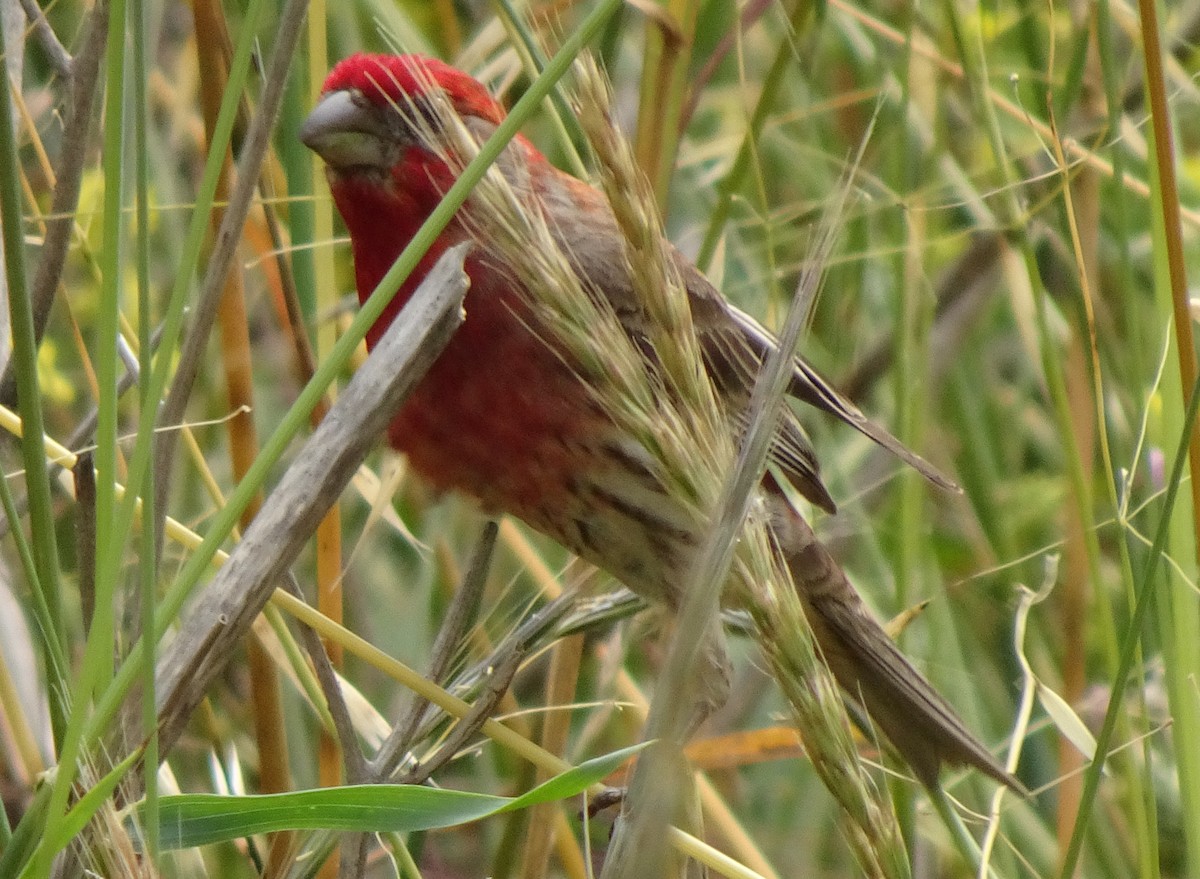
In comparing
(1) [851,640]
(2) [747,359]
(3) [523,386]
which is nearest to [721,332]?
(2) [747,359]

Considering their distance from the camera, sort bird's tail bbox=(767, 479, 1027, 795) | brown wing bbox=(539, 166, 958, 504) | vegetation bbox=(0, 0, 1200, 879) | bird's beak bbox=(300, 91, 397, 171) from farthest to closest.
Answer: bird's tail bbox=(767, 479, 1027, 795), brown wing bbox=(539, 166, 958, 504), bird's beak bbox=(300, 91, 397, 171), vegetation bbox=(0, 0, 1200, 879)

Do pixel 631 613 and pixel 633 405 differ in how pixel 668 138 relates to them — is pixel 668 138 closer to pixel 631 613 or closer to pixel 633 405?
pixel 631 613

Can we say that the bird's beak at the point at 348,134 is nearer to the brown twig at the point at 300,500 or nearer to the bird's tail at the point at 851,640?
the brown twig at the point at 300,500

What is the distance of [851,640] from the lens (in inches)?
82.7

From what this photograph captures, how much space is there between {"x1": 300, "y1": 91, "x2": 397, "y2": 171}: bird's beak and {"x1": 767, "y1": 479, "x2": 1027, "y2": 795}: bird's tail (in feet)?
2.36

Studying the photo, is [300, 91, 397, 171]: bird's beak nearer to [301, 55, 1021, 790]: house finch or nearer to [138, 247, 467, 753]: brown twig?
[301, 55, 1021, 790]: house finch

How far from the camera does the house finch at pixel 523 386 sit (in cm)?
178

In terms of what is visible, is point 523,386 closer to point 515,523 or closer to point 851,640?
point 515,523

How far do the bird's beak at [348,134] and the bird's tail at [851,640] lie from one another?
2.36 ft

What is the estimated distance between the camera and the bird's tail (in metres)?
2.02

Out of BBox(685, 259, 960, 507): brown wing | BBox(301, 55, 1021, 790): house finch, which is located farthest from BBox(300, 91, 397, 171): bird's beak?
BBox(685, 259, 960, 507): brown wing

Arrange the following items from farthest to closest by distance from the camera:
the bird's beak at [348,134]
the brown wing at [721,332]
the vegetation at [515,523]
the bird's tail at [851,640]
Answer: the bird's tail at [851,640]
the brown wing at [721,332]
the bird's beak at [348,134]
the vegetation at [515,523]

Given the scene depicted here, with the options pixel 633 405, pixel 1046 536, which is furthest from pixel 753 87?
pixel 633 405

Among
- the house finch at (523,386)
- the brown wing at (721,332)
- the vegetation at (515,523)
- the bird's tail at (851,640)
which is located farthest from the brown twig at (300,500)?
the bird's tail at (851,640)
